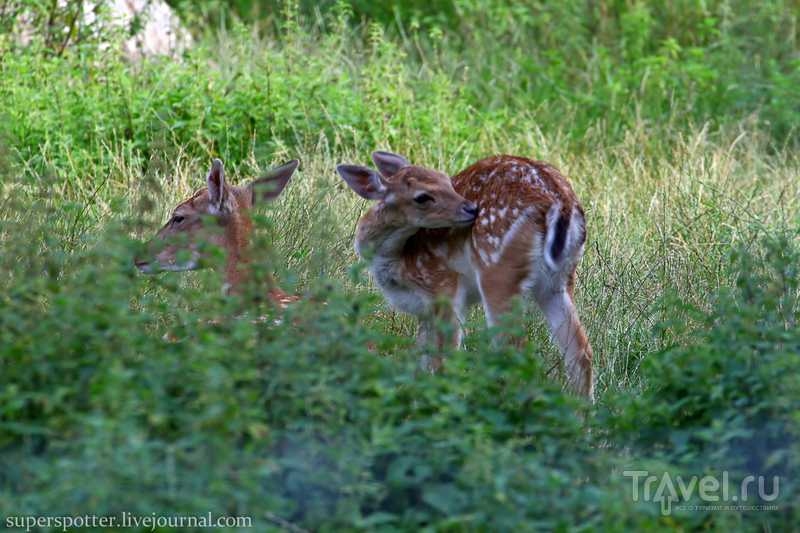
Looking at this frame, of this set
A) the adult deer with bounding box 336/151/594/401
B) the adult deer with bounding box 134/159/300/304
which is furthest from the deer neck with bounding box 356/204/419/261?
the adult deer with bounding box 134/159/300/304

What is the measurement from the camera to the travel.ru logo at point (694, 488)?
286cm

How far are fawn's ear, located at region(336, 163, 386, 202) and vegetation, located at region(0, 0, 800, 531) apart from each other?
324 mm

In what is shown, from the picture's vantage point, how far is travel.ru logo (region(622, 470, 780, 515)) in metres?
2.86

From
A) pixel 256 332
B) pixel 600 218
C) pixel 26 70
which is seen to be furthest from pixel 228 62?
pixel 256 332

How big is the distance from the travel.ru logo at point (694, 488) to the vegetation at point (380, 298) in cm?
4

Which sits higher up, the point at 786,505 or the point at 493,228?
the point at 493,228

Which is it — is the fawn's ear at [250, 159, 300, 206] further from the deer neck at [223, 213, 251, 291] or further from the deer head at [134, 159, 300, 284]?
the deer neck at [223, 213, 251, 291]

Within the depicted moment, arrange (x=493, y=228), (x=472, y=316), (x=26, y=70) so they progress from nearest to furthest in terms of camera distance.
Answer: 1. (x=493, y=228)
2. (x=472, y=316)
3. (x=26, y=70)

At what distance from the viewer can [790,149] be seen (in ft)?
27.2

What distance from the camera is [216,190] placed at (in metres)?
4.98

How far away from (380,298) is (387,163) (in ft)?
2.61

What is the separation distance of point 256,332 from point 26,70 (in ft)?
17.5

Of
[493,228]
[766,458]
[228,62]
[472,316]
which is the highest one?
[228,62]

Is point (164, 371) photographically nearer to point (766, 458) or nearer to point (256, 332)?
point (256, 332)
